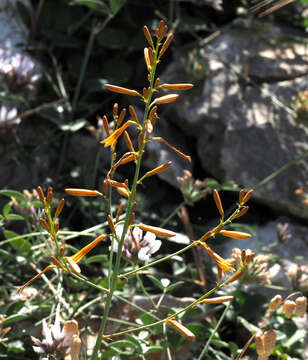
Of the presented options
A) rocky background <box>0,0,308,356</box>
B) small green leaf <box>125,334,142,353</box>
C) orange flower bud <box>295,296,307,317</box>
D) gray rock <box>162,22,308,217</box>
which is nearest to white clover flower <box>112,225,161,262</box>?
small green leaf <box>125,334,142,353</box>

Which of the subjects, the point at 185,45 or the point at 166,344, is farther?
the point at 185,45

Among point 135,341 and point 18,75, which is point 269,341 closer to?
point 135,341

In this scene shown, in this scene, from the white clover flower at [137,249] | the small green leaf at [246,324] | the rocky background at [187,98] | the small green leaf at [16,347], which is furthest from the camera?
the rocky background at [187,98]

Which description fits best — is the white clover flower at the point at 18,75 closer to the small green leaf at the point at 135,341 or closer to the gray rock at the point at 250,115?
the gray rock at the point at 250,115

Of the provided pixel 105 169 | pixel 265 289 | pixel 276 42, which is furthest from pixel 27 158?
pixel 276 42

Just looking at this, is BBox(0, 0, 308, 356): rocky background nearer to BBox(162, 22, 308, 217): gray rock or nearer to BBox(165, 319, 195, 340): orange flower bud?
BBox(162, 22, 308, 217): gray rock

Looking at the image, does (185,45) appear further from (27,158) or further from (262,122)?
(27,158)

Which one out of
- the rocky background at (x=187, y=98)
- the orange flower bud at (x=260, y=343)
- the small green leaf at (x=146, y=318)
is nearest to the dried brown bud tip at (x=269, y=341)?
the orange flower bud at (x=260, y=343)

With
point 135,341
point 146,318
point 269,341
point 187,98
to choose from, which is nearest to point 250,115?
point 187,98
